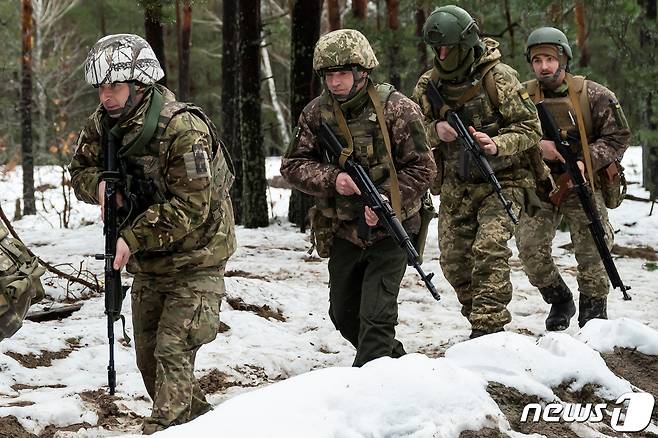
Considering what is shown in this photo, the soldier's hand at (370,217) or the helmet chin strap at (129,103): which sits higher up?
the helmet chin strap at (129,103)

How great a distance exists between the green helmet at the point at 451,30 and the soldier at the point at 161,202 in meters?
1.95

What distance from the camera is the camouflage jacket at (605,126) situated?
21.4ft

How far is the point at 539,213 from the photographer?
683 cm

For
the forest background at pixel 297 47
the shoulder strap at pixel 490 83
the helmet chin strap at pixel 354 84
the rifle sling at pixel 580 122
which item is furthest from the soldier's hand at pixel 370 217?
the forest background at pixel 297 47

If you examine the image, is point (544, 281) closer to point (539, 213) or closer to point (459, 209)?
point (539, 213)

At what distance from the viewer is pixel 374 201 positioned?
489 cm

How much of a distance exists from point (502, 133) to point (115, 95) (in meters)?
2.71

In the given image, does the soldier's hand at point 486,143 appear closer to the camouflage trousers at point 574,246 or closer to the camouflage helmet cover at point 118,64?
the camouflage trousers at point 574,246

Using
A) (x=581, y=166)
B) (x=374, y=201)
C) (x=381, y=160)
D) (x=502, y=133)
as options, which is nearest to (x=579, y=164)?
(x=581, y=166)

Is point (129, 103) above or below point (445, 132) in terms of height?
above

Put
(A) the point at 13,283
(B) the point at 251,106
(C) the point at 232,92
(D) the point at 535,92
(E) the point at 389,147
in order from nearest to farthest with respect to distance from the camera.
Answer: (A) the point at 13,283, (E) the point at 389,147, (D) the point at 535,92, (B) the point at 251,106, (C) the point at 232,92

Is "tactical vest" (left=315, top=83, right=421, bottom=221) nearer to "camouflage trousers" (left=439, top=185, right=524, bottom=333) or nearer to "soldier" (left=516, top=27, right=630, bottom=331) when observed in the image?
"camouflage trousers" (left=439, top=185, right=524, bottom=333)

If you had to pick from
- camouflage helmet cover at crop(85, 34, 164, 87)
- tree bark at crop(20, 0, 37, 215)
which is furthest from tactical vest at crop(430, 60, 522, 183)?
tree bark at crop(20, 0, 37, 215)

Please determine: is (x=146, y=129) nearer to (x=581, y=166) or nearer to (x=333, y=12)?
(x=581, y=166)
